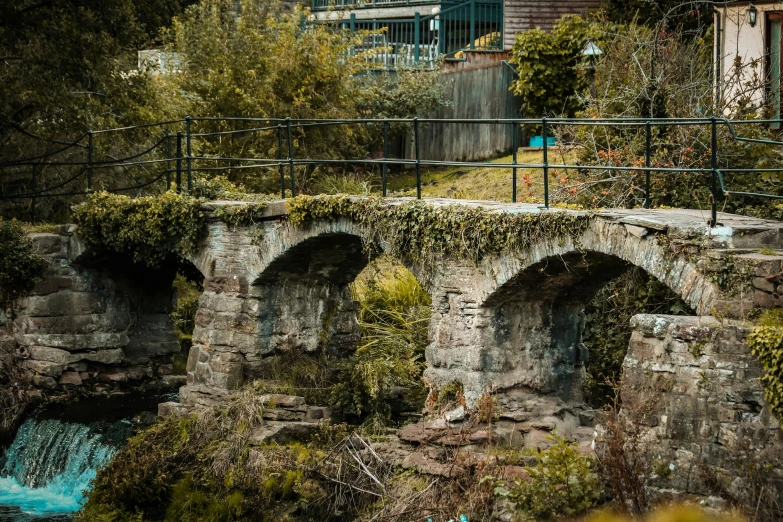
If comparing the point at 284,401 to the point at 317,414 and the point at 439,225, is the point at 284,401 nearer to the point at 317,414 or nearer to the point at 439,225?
the point at 317,414

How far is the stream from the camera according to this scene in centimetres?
1416

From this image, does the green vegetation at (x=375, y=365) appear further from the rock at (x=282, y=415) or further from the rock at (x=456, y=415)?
the rock at (x=456, y=415)

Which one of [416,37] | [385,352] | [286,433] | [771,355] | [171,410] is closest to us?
[771,355]

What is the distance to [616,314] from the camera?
47.6ft

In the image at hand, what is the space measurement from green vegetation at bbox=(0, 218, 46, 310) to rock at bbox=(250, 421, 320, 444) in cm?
544

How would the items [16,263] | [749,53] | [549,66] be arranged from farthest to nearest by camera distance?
[549,66] → [16,263] → [749,53]

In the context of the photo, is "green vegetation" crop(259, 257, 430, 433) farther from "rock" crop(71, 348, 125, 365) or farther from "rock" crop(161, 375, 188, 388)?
"rock" crop(71, 348, 125, 365)

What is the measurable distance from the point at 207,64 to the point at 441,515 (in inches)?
482

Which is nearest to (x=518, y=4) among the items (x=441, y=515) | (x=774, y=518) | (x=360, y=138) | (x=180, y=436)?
(x=360, y=138)

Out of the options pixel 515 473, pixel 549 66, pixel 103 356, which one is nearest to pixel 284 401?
pixel 515 473

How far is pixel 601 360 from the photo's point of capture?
1434 centimetres

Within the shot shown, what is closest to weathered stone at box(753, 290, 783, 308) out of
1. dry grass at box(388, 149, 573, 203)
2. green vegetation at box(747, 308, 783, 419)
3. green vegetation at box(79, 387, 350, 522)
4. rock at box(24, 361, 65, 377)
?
green vegetation at box(747, 308, 783, 419)

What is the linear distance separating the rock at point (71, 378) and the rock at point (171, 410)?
2968 mm

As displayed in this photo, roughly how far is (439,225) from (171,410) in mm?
4778
